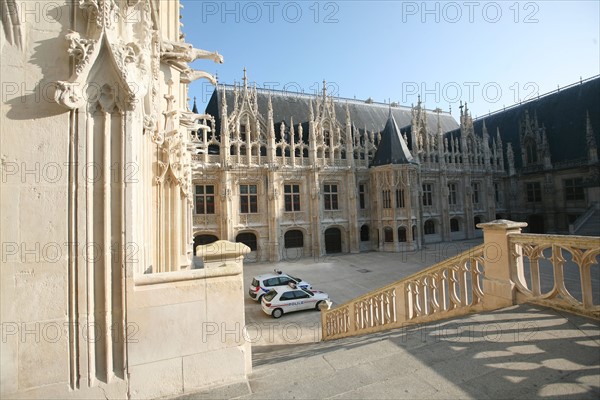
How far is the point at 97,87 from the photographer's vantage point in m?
2.91

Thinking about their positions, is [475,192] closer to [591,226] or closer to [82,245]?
[591,226]

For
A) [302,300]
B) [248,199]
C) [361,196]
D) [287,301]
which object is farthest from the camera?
[361,196]

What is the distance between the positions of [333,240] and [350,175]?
5835 millimetres

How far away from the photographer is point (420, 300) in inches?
221

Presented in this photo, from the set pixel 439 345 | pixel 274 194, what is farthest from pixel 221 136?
pixel 439 345

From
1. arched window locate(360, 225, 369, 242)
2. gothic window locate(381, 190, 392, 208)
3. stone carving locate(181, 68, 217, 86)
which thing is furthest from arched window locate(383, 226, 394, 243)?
stone carving locate(181, 68, 217, 86)

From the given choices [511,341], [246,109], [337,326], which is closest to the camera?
[511,341]

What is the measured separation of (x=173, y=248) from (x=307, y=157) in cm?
1933

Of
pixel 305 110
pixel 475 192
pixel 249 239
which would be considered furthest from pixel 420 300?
pixel 475 192

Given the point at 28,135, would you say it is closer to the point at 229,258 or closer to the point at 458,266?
the point at 229,258

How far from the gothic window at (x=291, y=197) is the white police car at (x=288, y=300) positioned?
1121cm

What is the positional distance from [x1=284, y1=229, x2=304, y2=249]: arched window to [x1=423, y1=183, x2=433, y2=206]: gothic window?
514 inches

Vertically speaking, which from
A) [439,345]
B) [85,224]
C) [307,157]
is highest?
[307,157]

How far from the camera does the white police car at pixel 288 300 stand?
11289 mm
